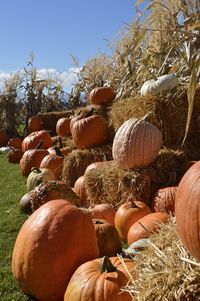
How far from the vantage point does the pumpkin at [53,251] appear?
105 inches

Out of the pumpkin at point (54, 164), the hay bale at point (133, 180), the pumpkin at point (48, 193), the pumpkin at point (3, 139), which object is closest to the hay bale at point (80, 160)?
the pumpkin at point (54, 164)

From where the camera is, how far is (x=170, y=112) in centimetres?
511

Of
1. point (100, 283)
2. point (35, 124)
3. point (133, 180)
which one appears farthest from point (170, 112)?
point (35, 124)

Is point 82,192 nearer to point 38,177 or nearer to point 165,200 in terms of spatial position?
point 38,177

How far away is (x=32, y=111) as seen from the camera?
15023 mm

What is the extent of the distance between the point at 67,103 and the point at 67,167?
905 centimetres

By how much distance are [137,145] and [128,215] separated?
843mm

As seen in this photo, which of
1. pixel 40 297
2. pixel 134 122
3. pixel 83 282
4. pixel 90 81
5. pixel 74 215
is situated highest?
pixel 90 81

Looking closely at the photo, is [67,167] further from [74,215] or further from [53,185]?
[74,215]

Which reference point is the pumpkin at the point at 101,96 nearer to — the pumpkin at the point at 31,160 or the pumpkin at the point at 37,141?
the pumpkin at the point at 31,160

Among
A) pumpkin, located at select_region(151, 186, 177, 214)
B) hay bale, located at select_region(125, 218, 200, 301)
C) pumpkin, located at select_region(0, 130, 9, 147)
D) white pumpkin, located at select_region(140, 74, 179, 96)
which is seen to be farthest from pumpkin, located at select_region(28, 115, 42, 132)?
hay bale, located at select_region(125, 218, 200, 301)

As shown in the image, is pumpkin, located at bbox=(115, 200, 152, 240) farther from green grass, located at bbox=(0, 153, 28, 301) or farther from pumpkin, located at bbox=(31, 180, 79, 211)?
green grass, located at bbox=(0, 153, 28, 301)

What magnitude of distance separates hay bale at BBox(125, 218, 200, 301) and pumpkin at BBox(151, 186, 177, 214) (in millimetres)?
2011

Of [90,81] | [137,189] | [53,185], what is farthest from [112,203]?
[90,81]
